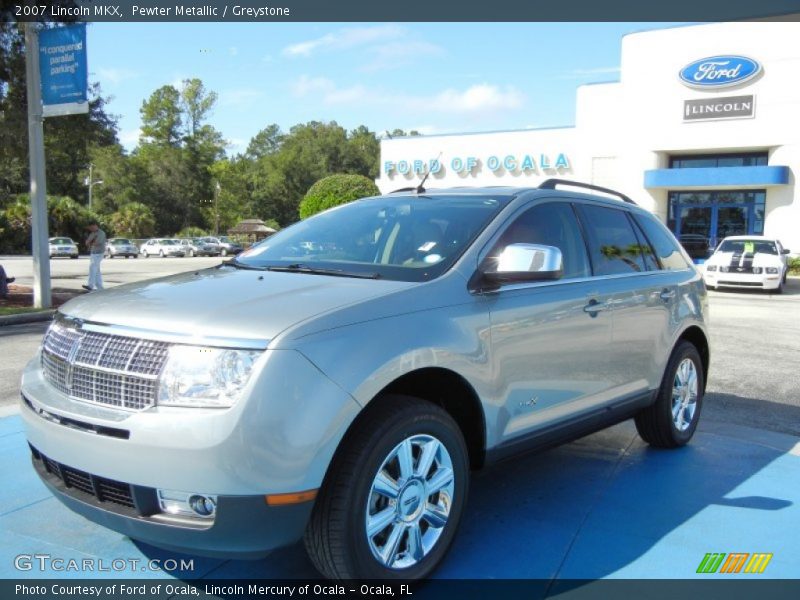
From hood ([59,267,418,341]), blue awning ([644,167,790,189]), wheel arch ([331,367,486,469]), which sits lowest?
wheel arch ([331,367,486,469])

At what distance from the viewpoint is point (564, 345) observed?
3.95 metres

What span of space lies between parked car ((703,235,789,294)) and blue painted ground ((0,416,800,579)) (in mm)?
15578

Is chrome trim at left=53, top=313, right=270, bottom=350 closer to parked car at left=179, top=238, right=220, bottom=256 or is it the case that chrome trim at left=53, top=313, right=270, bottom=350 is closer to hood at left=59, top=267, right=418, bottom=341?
hood at left=59, top=267, right=418, bottom=341

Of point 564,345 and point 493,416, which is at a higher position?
point 564,345

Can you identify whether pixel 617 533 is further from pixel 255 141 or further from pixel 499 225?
pixel 255 141

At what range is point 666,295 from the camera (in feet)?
16.4

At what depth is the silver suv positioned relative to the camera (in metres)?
2.60

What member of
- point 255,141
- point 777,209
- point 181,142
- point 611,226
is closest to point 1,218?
point 181,142

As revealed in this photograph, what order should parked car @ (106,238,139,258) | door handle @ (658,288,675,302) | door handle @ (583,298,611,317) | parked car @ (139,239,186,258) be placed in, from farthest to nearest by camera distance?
1. parked car @ (139,239,186,258)
2. parked car @ (106,238,139,258)
3. door handle @ (658,288,675,302)
4. door handle @ (583,298,611,317)

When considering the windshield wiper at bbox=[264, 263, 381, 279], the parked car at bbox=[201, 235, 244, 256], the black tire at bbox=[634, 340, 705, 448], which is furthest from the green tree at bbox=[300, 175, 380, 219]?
the parked car at bbox=[201, 235, 244, 256]

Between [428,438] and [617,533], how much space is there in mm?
1407

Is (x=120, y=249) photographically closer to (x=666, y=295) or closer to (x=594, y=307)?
(x=666, y=295)

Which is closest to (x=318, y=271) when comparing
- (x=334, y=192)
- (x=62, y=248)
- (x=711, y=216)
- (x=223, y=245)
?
(x=334, y=192)

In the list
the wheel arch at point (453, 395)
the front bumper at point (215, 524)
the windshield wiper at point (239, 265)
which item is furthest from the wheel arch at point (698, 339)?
the front bumper at point (215, 524)
